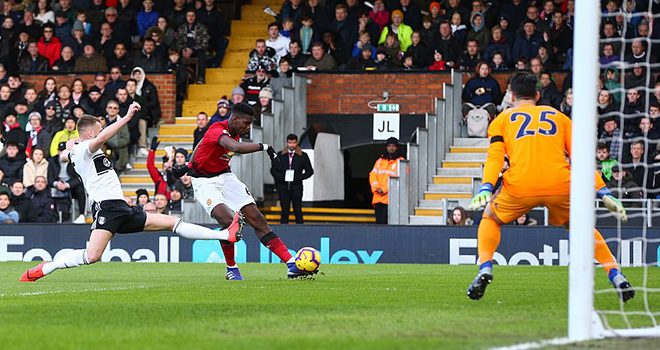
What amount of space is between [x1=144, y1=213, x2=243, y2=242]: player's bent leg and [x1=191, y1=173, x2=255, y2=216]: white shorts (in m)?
0.38

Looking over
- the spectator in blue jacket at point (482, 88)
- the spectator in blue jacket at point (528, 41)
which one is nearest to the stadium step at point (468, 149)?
the spectator in blue jacket at point (482, 88)

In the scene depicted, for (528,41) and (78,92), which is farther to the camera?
(78,92)

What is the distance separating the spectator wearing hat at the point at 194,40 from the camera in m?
25.4

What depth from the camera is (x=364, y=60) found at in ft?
78.0

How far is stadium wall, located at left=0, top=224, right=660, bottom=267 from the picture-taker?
60.0ft

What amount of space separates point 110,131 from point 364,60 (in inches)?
535

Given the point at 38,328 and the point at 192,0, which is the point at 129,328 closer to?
the point at 38,328

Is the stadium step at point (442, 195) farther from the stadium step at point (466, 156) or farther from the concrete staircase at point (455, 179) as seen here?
the stadium step at point (466, 156)

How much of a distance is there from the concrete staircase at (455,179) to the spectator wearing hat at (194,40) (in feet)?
21.3

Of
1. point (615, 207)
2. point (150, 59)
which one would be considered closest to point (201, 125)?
point (150, 59)

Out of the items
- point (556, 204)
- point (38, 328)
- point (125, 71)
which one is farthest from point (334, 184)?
point (38, 328)

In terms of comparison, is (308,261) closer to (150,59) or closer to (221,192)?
(221,192)

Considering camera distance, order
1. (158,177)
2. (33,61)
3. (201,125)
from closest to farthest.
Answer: (158,177)
(201,125)
(33,61)

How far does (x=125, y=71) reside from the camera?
2469 cm
